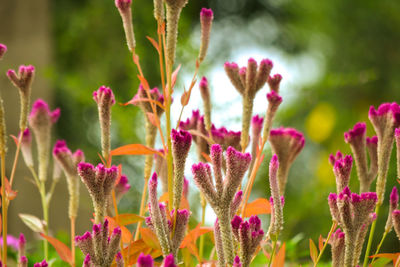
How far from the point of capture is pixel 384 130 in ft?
0.93

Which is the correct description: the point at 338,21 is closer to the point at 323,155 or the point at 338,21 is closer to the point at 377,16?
the point at 377,16

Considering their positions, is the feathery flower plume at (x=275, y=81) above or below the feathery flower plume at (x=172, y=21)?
below

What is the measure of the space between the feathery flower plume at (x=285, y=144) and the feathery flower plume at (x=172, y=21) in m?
0.09

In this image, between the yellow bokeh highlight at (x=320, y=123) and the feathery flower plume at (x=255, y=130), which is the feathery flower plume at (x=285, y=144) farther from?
the yellow bokeh highlight at (x=320, y=123)

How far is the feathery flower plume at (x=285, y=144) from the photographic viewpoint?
31 centimetres

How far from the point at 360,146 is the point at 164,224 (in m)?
0.14

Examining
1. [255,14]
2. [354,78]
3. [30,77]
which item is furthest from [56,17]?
[30,77]

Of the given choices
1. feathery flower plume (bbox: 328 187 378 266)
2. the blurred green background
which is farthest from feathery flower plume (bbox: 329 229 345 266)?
the blurred green background

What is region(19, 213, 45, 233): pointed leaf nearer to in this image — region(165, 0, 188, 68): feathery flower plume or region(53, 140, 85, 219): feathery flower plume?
region(53, 140, 85, 219): feathery flower plume

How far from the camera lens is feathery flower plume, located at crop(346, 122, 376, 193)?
294mm

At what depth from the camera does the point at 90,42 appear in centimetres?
216

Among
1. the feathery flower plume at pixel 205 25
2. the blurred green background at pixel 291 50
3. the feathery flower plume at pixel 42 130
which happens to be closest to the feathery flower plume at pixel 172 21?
the feathery flower plume at pixel 205 25

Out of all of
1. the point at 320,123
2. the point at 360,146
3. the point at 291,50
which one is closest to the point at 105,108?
the point at 360,146

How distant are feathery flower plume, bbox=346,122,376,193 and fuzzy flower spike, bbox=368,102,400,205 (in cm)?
1
